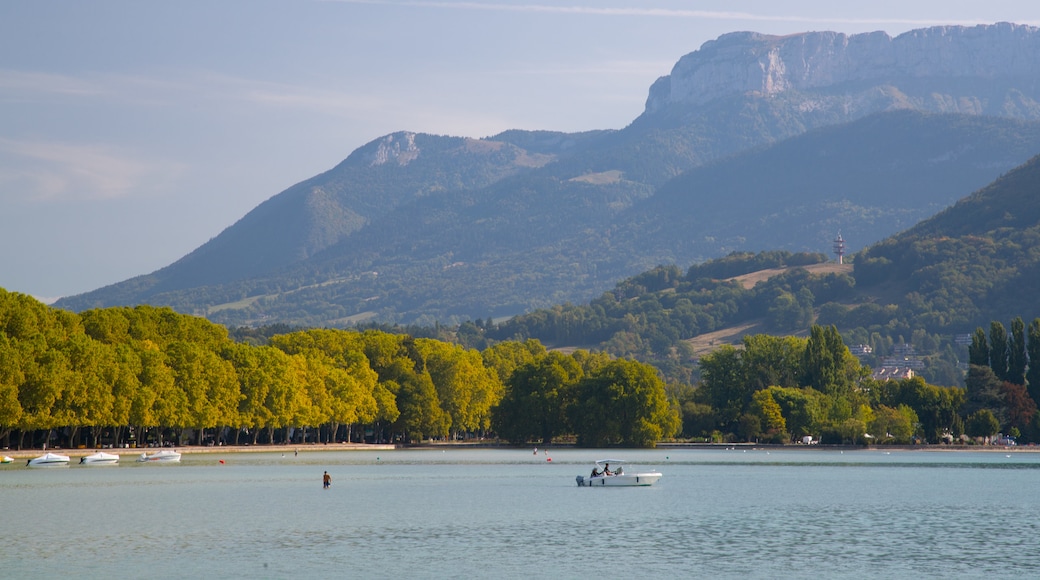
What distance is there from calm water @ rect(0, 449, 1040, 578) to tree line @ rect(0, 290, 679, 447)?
918cm

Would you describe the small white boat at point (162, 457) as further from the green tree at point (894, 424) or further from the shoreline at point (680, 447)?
the green tree at point (894, 424)

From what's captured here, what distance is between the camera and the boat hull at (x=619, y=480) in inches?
3848

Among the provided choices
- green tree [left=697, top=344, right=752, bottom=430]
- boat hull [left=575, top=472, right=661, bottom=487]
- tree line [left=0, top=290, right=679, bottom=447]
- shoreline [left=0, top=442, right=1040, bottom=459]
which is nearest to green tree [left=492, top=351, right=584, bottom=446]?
tree line [left=0, top=290, right=679, bottom=447]

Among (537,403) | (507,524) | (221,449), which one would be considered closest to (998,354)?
(537,403)

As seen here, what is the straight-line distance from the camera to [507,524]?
69312mm

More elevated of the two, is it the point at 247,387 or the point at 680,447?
the point at 247,387

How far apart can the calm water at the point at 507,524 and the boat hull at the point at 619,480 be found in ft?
5.92

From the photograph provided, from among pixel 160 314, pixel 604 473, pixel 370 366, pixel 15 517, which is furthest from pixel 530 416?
pixel 15 517

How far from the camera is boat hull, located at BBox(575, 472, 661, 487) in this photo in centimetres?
9775

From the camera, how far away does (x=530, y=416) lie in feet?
554

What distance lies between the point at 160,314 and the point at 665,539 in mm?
111817

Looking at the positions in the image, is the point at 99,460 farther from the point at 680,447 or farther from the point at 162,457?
the point at 680,447

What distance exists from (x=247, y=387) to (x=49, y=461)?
119ft

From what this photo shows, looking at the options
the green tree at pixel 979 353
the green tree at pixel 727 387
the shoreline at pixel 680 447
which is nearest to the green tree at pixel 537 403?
the shoreline at pixel 680 447
